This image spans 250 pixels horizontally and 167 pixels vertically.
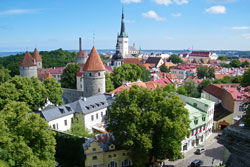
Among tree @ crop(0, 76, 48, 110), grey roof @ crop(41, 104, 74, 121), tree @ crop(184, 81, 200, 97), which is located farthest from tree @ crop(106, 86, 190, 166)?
tree @ crop(184, 81, 200, 97)

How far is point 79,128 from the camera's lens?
2278 cm

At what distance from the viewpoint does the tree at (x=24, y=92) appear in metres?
24.9

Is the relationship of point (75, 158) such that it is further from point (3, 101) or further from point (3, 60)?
point (3, 60)

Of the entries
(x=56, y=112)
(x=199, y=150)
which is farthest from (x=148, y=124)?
(x=56, y=112)

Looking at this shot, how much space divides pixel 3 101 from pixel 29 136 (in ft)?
38.7

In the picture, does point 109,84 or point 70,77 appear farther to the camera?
point 70,77

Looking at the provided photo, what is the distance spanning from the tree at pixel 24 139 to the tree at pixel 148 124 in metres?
5.27

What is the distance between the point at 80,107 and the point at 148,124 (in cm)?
1124

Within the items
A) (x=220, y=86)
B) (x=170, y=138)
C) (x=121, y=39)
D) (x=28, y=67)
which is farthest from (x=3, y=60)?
(x=170, y=138)

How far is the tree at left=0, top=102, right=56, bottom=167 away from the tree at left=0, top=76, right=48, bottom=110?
32.8ft

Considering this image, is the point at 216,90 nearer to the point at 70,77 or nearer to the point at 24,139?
the point at 70,77

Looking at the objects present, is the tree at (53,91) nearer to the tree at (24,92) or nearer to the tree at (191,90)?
the tree at (24,92)

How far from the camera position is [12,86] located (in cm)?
2570

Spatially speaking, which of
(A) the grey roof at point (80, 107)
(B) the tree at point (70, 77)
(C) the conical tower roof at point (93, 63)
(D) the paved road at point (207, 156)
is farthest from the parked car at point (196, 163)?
(B) the tree at point (70, 77)
